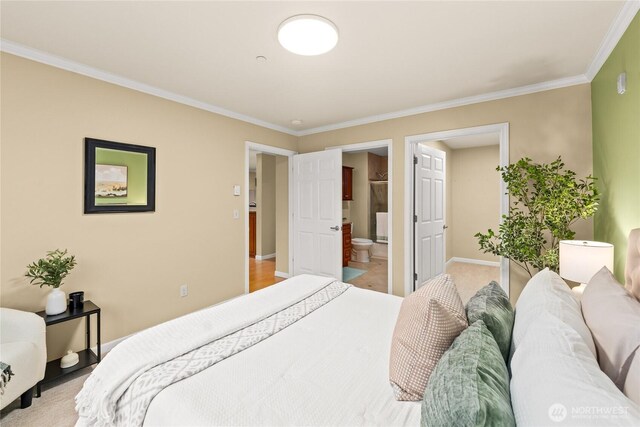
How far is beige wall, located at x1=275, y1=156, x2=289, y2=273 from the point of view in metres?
4.88

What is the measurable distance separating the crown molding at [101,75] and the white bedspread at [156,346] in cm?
230

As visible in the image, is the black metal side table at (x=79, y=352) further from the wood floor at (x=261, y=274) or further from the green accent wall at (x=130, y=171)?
the wood floor at (x=261, y=274)

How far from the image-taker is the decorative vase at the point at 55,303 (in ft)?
6.93

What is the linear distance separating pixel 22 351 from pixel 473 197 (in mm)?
6783

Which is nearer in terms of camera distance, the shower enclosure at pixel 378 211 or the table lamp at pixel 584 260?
the table lamp at pixel 584 260

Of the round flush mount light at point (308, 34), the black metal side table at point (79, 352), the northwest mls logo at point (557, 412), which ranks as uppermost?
the round flush mount light at point (308, 34)

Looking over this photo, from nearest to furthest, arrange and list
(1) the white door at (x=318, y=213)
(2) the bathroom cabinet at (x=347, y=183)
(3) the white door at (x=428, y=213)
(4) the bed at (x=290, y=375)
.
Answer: (4) the bed at (x=290, y=375), (3) the white door at (x=428, y=213), (1) the white door at (x=318, y=213), (2) the bathroom cabinet at (x=347, y=183)

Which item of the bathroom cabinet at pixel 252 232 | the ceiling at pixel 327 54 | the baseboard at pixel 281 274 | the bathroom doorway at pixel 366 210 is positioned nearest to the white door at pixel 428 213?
the ceiling at pixel 327 54

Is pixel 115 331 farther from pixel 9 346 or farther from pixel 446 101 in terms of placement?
pixel 446 101

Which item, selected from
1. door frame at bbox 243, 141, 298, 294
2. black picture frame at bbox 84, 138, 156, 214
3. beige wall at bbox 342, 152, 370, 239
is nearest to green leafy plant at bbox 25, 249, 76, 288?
black picture frame at bbox 84, 138, 156, 214

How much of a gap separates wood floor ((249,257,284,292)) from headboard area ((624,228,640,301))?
3.91 metres

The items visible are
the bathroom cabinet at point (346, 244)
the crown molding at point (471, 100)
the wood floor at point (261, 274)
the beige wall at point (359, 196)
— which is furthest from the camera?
the beige wall at point (359, 196)

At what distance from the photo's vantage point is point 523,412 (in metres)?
0.69

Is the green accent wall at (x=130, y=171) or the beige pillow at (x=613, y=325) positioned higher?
the green accent wall at (x=130, y=171)
